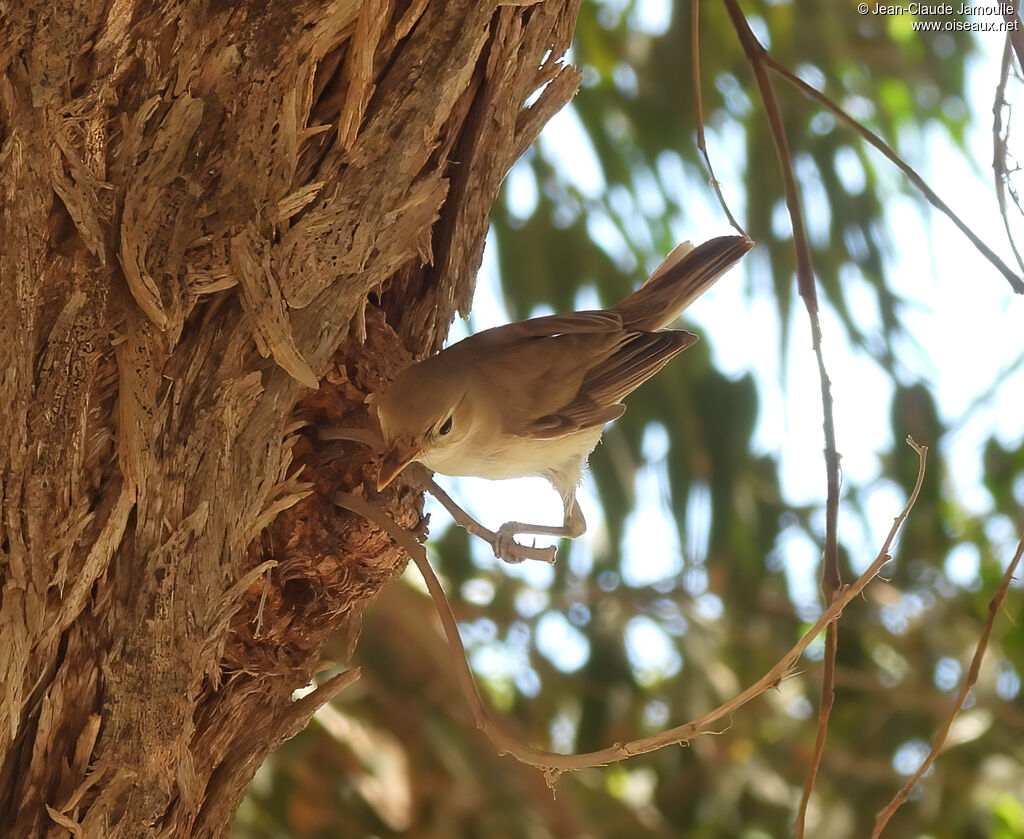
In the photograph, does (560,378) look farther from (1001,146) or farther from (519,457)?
(1001,146)

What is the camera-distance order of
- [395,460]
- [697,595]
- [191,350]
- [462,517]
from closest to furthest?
[191,350] < [395,460] < [462,517] < [697,595]

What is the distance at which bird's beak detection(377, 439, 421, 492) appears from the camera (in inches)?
83.0

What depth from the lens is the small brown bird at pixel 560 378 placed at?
2623mm

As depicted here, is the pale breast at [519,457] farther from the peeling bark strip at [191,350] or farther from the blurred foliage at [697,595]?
the blurred foliage at [697,595]

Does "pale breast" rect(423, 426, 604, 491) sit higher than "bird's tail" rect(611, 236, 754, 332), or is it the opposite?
"bird's tail" rect(611, 236, 754, 332)

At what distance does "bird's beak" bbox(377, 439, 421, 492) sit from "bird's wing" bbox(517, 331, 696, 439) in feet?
2.45

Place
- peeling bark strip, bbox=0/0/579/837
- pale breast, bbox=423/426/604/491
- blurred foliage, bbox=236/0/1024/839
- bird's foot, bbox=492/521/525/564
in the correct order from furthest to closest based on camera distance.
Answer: blurred foliage, bbox=236/0/1024/839
pale breast, bbox=423/426/604/491
bird's foot, bbox=492/521/525/564
peeling bark strip, bbox=0/0/579/837

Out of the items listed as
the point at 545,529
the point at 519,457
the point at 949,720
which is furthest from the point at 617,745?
the point at 545,529

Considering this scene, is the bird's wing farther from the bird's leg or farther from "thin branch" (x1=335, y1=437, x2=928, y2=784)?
"thin branch" (x1=335, y1=437, x2=928, y2=784)

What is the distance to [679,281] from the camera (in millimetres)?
3041

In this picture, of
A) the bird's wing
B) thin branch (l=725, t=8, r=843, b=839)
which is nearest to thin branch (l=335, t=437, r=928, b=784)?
thin branch (l=725, t=8, r=843, b=839)

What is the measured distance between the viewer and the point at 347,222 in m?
2.00

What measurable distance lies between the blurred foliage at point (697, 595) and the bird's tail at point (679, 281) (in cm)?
169

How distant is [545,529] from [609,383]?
1.42 ft
